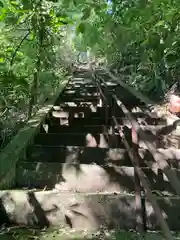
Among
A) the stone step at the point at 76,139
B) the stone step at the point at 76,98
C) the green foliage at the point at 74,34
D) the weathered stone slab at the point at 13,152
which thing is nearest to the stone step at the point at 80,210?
the weathered stone slab at the point at 13,152

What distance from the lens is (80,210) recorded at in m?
3.04

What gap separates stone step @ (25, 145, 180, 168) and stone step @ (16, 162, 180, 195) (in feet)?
1.39

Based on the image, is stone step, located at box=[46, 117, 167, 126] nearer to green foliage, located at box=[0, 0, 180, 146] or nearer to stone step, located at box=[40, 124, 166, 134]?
stone step, located at box=[40, 124, 166, 134]

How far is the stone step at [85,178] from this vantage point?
3451 millimetres

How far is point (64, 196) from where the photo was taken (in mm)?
3094

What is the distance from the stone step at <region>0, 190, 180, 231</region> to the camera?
116 inches

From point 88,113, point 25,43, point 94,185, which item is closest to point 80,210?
point 94,185

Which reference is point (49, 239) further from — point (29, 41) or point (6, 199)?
point (29, 41)

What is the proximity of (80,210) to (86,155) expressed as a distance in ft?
3.62

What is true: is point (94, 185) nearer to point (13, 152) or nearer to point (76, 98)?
point (13, 152)

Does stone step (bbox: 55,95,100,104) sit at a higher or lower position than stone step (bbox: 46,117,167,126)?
lower

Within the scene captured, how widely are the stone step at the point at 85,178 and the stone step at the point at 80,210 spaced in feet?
1.14

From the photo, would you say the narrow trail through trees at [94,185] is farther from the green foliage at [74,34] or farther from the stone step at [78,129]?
the green foliage at [74,34]

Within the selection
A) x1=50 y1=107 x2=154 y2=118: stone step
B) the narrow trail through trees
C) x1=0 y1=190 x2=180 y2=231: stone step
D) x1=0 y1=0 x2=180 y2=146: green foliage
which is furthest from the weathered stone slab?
x1=50 y1=107 x2=154 y2=118: stone step
